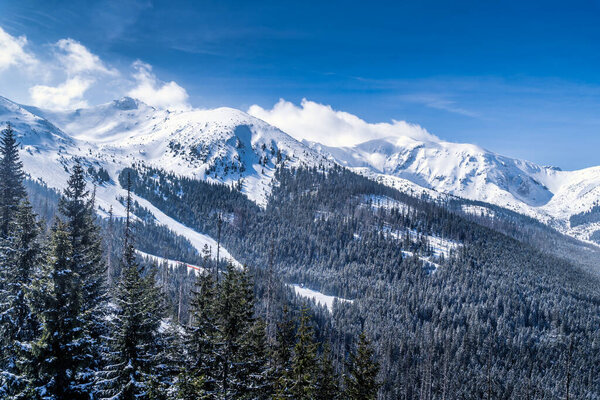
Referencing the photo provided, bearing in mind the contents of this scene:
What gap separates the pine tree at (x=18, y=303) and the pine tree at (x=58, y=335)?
1003 millimetres

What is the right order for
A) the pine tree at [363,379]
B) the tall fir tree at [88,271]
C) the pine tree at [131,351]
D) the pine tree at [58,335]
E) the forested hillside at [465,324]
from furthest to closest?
the forested hillside at [465,324], the pine tree at [363,379], the tall fir tree at [88,271], the pine tree at [131,351], the pine tree at [58,335]

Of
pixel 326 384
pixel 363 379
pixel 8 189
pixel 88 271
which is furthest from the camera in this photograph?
pixel 8 189

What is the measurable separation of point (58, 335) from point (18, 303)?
7.39 m

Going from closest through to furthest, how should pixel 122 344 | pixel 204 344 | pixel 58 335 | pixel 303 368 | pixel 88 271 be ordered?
pixel 58 335, pixel 122 344, pixel 204 344, pixel 303 368, pixel 88 271

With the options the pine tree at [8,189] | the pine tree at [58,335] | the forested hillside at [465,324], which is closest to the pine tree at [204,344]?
the pine tree at [58,335]

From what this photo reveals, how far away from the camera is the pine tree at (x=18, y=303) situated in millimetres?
21109

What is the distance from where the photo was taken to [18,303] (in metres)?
25.2

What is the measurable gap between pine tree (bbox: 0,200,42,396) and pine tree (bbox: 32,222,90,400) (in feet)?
3.29

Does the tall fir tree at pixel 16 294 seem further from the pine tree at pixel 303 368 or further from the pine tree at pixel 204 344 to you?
the pine tree at pixel 303 368

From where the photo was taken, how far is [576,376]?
138500 mm

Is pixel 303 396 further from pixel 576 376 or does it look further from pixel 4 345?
pixel 576 376

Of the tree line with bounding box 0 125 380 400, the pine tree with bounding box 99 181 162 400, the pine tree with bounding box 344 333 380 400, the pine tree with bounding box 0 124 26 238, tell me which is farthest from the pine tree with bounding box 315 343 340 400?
the pine tree with bounding box 0 124 26 238

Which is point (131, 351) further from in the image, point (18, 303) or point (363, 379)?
point (363, 379)

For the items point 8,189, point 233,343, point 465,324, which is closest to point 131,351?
point 233,343
